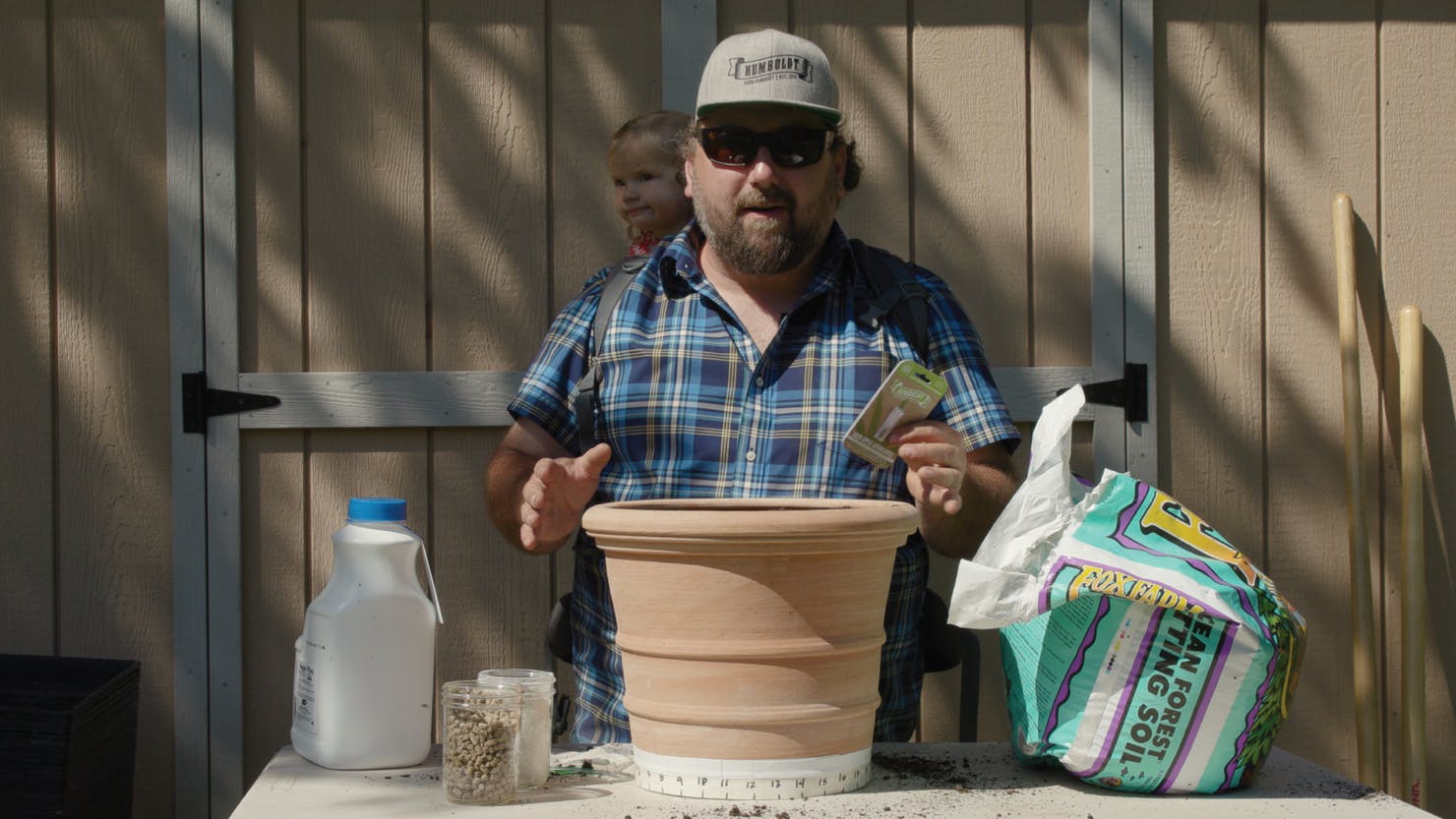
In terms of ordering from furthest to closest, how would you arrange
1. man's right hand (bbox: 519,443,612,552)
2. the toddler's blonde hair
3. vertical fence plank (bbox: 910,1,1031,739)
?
vertical fence plank (bbox: 910,1,1031,739) < the toddler's blonde hair < man's right hand (bbox: 519,443,612,552)

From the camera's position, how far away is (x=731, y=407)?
7.27ft

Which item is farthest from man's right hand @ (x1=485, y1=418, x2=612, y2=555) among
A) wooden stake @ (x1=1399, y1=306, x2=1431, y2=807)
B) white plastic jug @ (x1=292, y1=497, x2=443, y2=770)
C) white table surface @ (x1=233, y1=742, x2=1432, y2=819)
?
wooden stake @ (x1=1399, y1=306, x2=1431, y2=807)

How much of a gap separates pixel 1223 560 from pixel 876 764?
50 cm

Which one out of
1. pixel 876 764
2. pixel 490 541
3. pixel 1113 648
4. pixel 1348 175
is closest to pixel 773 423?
pixel 876 764

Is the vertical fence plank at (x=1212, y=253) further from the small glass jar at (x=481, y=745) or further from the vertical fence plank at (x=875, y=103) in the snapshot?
the small glass jar at (x=481, y=745)

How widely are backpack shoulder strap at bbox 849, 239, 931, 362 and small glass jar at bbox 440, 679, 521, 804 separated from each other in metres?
1.01

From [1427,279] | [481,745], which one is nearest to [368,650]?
[481,745]

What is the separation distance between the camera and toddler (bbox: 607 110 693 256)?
8.89 ft

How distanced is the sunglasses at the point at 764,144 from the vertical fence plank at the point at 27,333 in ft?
5.26

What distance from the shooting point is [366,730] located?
166cm

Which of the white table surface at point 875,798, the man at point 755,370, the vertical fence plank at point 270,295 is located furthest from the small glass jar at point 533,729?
the vertical fence plank at point 270,295

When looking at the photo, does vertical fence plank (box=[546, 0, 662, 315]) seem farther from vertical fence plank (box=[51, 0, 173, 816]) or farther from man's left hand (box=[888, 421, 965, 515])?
man's left hand (box=[888, 421, 965, 515])

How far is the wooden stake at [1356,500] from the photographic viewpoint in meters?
2.96

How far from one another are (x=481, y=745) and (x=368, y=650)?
223mm
